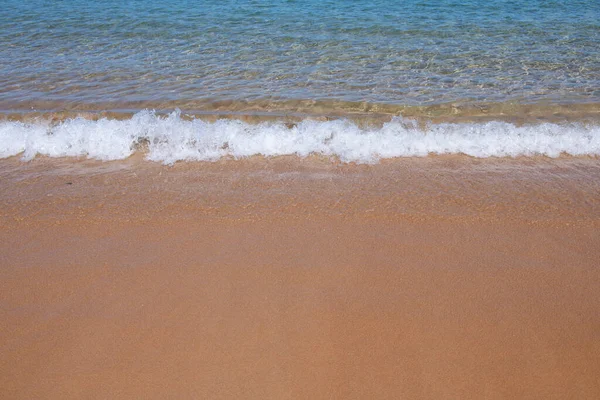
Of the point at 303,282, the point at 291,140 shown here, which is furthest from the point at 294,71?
the point at 303,282

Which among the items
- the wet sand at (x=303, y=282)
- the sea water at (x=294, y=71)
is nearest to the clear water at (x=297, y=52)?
the sea water at (x=294, y=71)

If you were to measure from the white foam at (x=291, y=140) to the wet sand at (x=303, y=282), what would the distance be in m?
0.37

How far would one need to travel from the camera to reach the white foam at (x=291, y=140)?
512 cm

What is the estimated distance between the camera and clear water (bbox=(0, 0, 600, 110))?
22.4ft

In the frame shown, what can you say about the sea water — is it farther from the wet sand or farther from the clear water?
Answer: the wet sand

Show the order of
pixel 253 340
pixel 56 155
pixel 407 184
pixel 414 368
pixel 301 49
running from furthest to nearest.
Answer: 1. pixel 301 49
2. pixel 56 155
3. pixel 407 184
4. pixel 253 340
5. pixel 414 368

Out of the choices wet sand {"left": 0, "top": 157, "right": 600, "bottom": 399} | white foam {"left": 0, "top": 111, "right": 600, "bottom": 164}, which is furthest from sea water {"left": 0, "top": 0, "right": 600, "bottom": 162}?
wet sand {"left": 0, "top": 157, "right": 600, "bottom": 399}

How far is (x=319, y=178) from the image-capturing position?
4.61 m

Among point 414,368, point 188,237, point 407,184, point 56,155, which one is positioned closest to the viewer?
point 414,368

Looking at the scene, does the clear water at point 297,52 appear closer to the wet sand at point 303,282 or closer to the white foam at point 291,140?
the white foam at point 291,140

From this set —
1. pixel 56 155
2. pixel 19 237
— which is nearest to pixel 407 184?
pixel 19 237

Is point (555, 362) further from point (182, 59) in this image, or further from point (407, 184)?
point (182, 59)

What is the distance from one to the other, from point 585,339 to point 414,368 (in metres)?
1.06

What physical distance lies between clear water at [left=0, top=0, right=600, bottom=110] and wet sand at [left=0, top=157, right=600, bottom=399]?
2.31 metres
